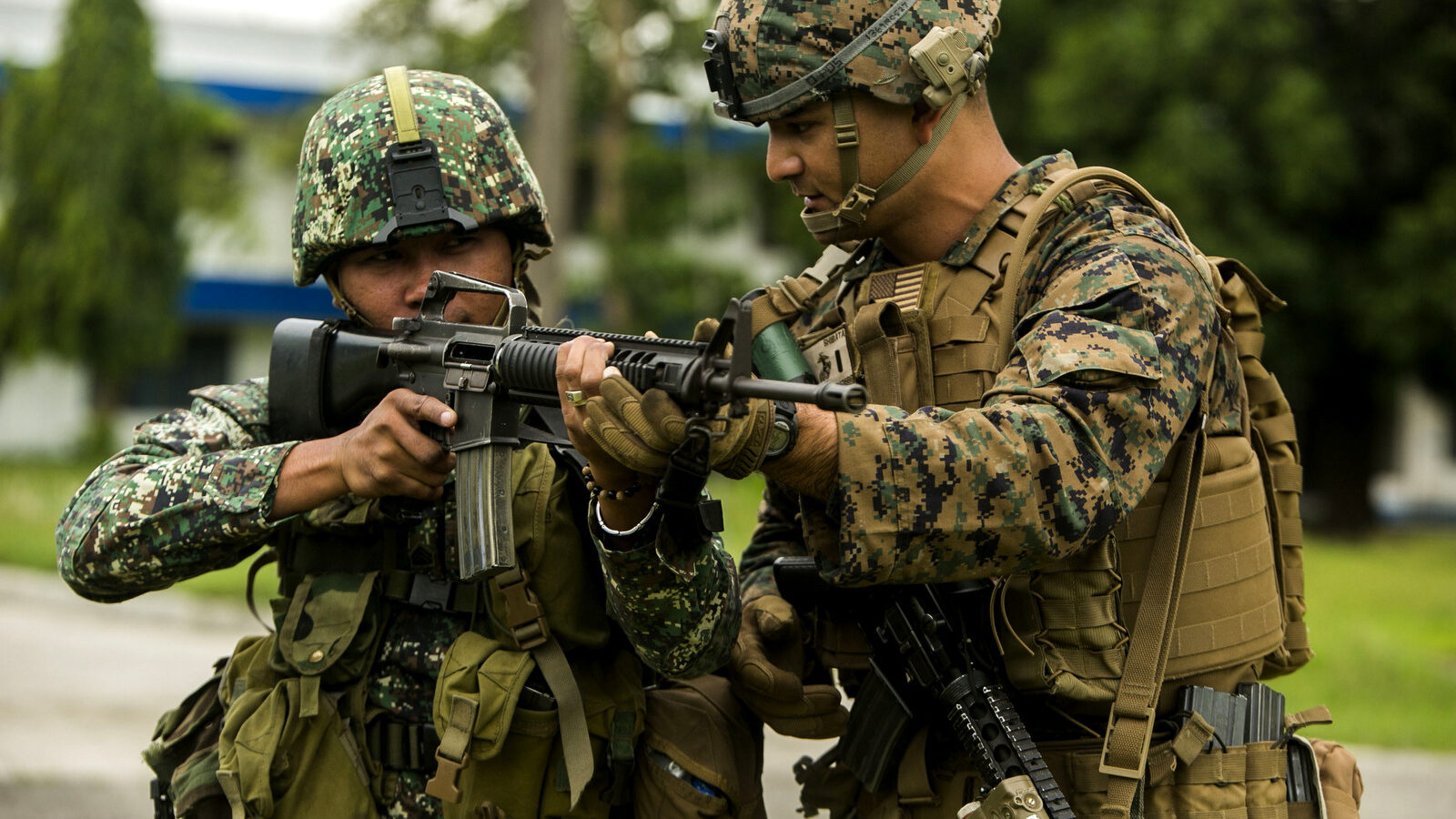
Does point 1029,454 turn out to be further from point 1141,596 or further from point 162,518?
point 162,518

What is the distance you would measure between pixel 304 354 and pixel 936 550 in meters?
1.49

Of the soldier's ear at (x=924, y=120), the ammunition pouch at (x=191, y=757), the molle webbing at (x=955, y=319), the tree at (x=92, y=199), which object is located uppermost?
the tree at (x=92, y=199)

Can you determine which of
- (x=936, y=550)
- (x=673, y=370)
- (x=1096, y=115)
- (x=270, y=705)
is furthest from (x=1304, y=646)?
(x=1096, y=115)

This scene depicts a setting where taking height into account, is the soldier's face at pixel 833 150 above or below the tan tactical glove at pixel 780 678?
above

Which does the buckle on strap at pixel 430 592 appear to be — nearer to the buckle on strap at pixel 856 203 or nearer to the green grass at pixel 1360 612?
the buckle on strap at pixel 856 203

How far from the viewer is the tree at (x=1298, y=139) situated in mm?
17266

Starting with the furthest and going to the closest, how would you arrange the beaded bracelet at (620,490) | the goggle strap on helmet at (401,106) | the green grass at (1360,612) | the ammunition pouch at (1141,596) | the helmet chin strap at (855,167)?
the green grass at (1360,612) < the goggle strap on helmet at (401,106) < the helmet chin strap at (855,167) < the ammunition pouch at (1141,596) < the beaded bracelet at (620,490)

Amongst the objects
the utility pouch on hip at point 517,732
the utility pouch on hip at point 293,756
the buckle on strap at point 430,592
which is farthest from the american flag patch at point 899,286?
the utility pouch on hip at point 293,756

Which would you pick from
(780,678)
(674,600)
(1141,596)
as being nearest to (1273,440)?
(1141,596)

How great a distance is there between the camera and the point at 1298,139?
17.4m

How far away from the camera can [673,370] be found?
2.11 m

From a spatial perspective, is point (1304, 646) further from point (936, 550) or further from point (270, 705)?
point (270, 705)

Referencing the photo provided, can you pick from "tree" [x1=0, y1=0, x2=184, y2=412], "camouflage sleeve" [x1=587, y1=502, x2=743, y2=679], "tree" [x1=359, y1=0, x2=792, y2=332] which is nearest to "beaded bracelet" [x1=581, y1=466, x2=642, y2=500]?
"camouflage sleeve" [x1=587, y1=502, x2=743, y2=679]

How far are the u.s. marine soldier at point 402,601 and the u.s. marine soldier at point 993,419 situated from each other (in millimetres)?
275
